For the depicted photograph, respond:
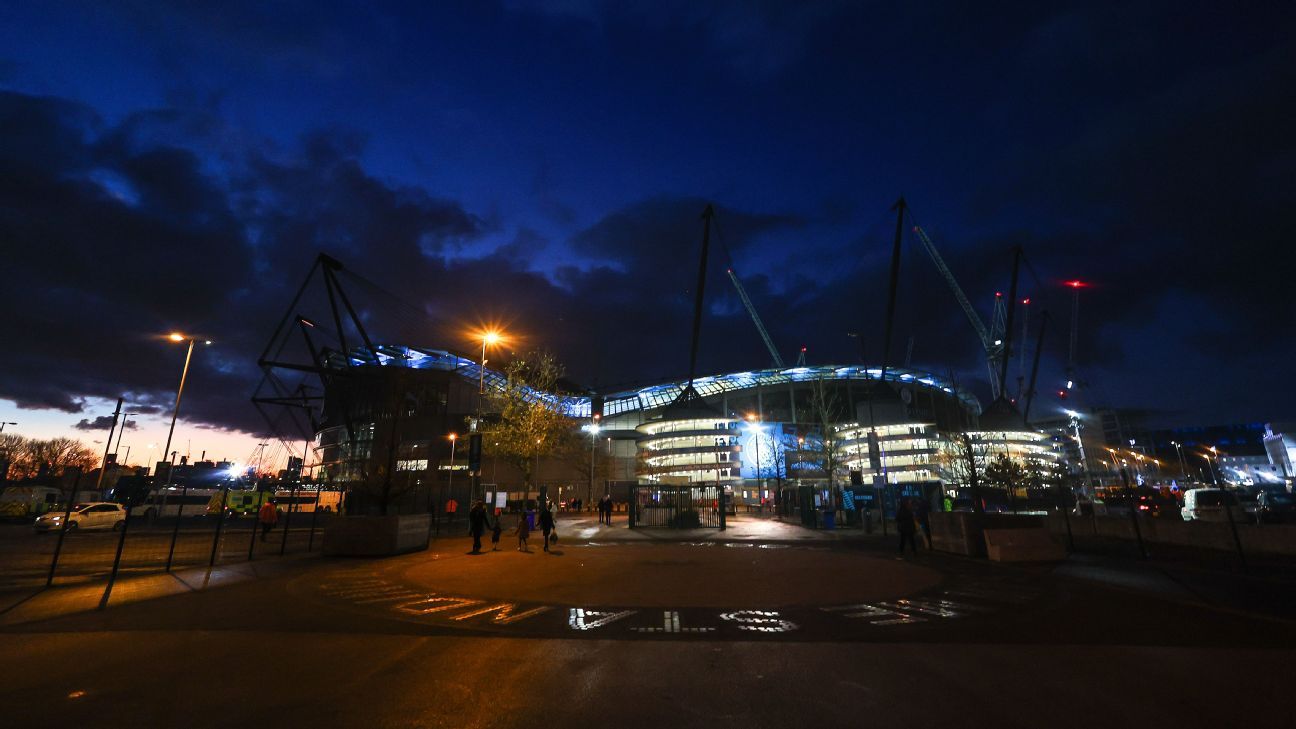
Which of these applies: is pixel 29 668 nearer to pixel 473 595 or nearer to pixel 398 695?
pixel 398 695

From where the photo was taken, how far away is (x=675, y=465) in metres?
112

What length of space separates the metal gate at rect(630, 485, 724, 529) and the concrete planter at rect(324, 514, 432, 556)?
47.4 ft

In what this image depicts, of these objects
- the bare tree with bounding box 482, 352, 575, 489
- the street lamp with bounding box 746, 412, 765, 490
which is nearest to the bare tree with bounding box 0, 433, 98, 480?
the bare tree with bounding box 482, 352, 575, 489

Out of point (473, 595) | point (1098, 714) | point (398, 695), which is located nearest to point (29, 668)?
point (398, 695)

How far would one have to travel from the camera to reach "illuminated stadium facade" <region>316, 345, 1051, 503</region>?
3465 inches

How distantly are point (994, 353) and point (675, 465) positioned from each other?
97.4 metres

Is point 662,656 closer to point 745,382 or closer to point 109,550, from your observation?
point 109,550

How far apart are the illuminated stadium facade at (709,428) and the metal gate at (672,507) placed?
3422cm

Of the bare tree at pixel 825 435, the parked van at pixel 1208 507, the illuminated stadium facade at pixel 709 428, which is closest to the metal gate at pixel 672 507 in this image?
the bare tree at pixel 825 435

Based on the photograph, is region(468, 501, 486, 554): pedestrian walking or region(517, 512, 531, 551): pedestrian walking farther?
region(517, 512, 531, 551): pedestrian walking

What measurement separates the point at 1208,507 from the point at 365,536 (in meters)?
39.0

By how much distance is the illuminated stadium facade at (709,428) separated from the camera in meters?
88.0

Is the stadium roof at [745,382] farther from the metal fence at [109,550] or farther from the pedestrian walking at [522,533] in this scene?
the pedestrian walking at [522,533]

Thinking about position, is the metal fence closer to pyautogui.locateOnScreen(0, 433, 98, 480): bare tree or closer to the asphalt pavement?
the asphalt pavement
